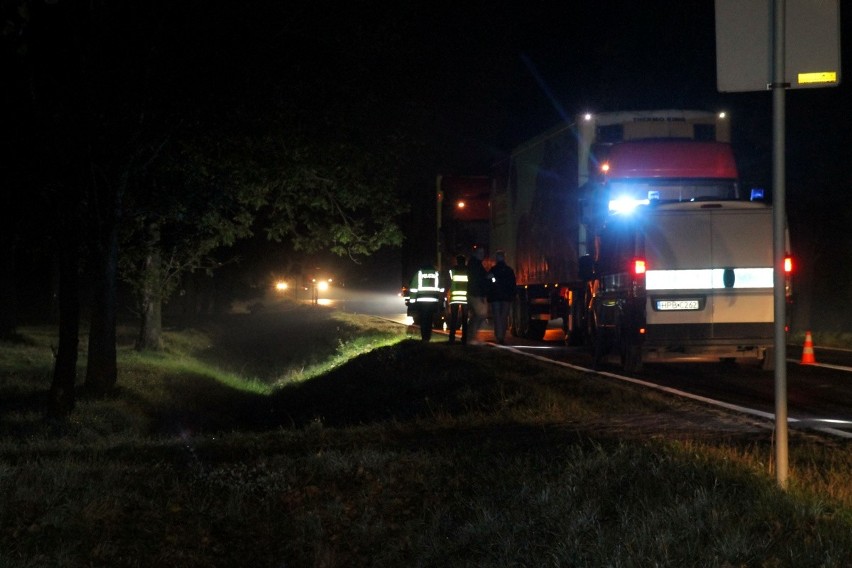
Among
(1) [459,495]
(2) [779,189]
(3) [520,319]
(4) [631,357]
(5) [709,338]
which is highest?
(2) [779,189]

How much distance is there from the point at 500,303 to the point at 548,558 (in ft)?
45.2

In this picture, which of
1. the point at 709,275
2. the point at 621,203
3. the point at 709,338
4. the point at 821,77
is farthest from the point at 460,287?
the point at 821,77

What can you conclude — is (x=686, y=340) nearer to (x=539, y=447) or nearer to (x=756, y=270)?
(x=756, y=270)

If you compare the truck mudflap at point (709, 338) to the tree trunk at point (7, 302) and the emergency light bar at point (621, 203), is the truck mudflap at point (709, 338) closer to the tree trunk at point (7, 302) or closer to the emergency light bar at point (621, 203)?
the emergency light bar at point (621, 203)

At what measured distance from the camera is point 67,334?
16188 mm

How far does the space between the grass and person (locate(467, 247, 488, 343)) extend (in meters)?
7.77

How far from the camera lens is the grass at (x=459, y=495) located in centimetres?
586

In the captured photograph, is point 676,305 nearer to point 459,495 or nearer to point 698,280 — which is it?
point 698,280

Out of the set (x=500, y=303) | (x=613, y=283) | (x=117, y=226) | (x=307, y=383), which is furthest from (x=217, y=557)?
(x=307, y=383)

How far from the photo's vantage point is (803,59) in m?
6.17

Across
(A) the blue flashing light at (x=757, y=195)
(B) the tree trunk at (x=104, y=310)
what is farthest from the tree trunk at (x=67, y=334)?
(A) the blue flashing light at (x=757, y=195)

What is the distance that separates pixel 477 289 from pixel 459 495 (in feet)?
40.8

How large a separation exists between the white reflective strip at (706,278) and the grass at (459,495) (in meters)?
2.87

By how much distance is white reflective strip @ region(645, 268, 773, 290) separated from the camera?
1438 cm
